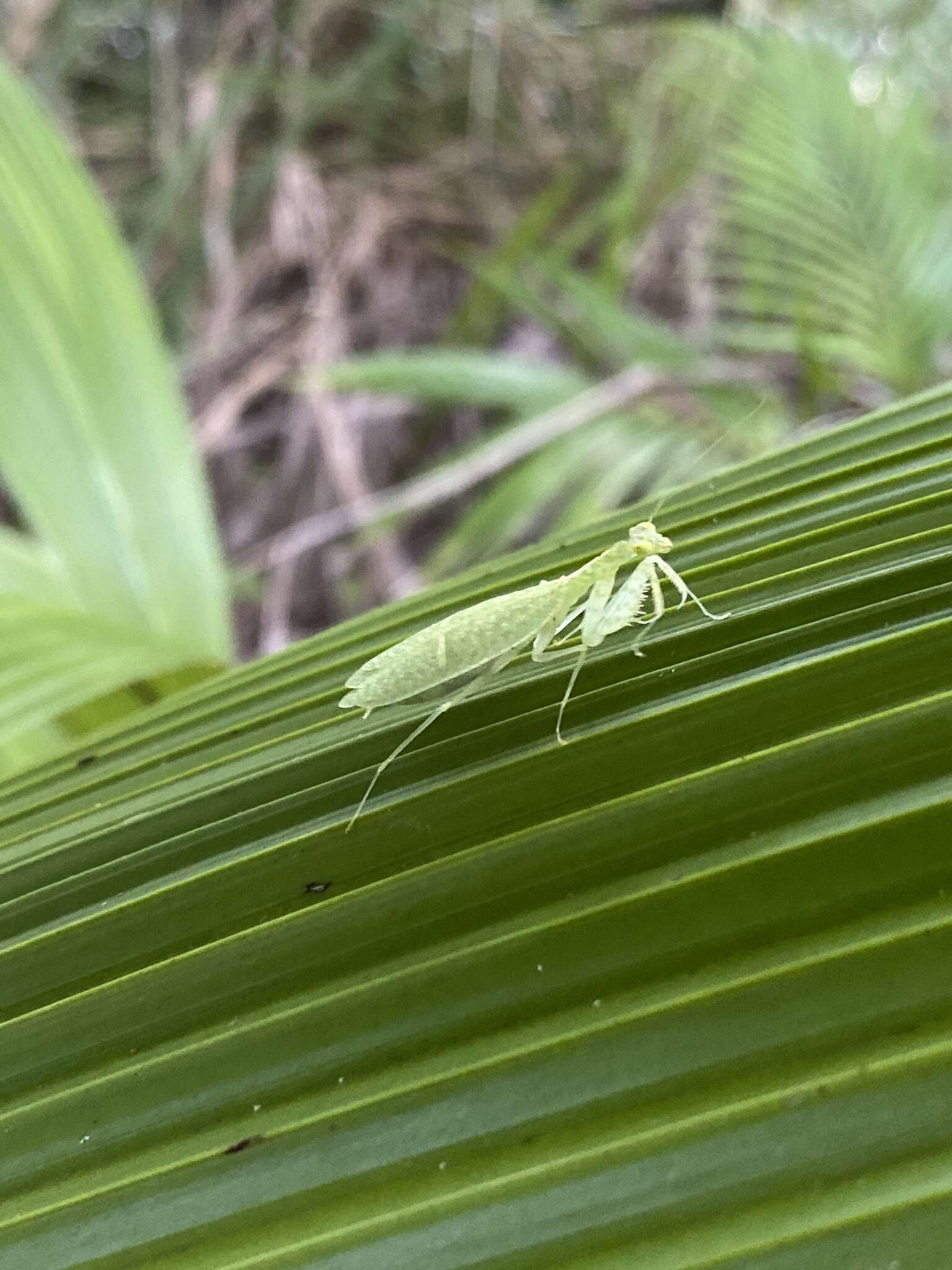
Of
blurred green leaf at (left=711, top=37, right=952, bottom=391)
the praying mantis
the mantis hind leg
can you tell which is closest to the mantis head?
the praying mantis

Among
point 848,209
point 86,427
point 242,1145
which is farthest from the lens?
point 848,209

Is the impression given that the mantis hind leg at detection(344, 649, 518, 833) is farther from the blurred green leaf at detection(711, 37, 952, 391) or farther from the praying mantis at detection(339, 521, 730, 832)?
the blurred green leaf at detection(711, 37, 952, 391)

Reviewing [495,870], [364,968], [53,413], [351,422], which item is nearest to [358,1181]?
[364,968]

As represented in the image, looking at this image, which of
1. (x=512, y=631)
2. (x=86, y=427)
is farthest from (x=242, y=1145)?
(x=86, y=427)

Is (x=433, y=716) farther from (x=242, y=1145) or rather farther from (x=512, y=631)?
(x=242, y=1145)

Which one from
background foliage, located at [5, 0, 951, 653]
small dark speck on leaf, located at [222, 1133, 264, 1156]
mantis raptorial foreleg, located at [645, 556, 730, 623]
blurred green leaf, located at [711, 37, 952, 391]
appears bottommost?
small dark speck on leaf, located at [222, 1133, 264, 1156]

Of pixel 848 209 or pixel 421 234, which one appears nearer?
pixel 848 209
